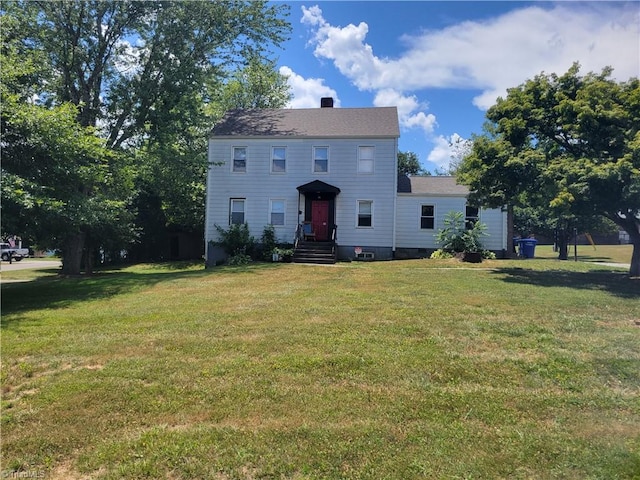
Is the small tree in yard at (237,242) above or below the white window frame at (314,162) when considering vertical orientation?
below

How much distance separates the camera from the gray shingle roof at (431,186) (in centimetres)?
1944

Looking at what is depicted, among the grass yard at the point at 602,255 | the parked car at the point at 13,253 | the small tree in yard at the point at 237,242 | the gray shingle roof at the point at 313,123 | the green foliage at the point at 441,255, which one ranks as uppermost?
the gray shingle roof at the point at 313,123

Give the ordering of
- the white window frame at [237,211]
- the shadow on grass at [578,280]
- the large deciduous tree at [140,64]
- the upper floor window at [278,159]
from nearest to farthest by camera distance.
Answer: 1. the shadow on grass at [578,280]
2. the large deciduous tree at [140,64]
3. the upper floor window at [278,159]
4. the white window frame at [237,211]

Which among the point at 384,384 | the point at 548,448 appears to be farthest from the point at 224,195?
the point at 548,448

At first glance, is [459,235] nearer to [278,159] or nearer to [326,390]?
[278,159]

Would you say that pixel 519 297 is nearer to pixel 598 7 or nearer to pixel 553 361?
pixel 553 361

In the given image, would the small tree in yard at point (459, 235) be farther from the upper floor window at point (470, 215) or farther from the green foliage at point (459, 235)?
the upper floor window at point (470, 215)

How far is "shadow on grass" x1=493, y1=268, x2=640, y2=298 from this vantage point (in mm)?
9298

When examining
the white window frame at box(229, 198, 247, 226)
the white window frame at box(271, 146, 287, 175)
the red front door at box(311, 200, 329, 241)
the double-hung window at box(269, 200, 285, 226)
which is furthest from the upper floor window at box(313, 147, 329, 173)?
the white window frame at box(229, 198, 247, 226)

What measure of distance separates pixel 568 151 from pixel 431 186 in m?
8.69

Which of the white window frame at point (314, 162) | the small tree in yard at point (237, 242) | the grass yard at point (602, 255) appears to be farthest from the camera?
the grass yard at point (602, 255)

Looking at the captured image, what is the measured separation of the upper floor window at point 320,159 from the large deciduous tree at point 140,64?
5154 mm

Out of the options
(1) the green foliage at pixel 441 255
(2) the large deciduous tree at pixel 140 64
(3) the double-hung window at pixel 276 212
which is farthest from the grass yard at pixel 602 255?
(2) the large deciduous tree at pixel 140 64

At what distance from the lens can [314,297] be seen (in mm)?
8594
